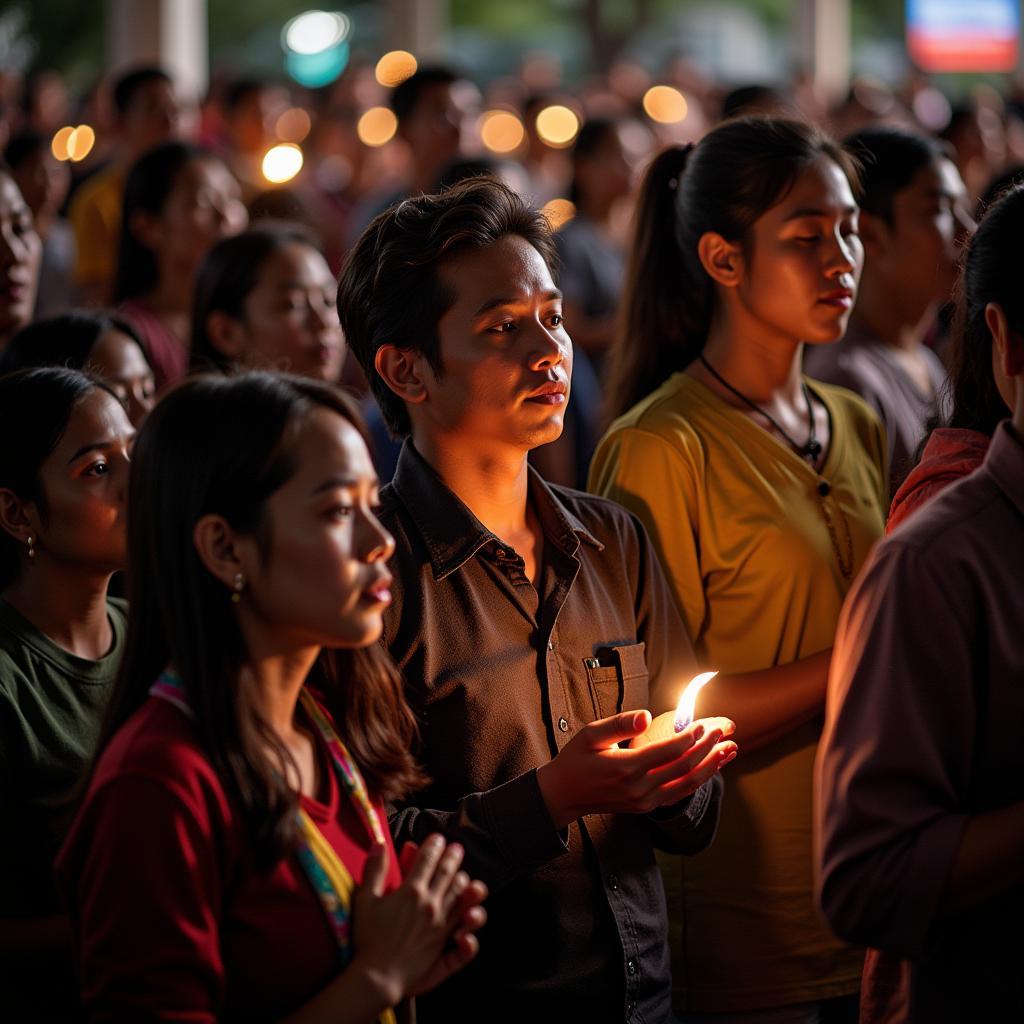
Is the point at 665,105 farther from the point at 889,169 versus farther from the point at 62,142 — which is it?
the point at 889,169

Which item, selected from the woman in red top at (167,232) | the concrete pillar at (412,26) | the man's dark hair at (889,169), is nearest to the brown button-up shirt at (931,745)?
the man's dark hair at (889,169)

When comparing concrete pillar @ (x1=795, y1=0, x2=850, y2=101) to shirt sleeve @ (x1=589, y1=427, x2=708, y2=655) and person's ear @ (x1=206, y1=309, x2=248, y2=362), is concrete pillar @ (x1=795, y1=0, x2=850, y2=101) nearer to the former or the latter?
person's ear @ (x1=206, y1=309, x2=248, y2=362)

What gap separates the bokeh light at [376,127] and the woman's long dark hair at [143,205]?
5.16m

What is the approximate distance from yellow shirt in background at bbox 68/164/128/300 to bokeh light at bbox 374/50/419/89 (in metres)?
7.13

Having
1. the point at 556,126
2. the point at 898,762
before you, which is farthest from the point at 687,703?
the point at 556,126

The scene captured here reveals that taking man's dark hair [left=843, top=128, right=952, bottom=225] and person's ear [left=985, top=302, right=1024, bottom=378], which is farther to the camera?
man's dark hair [left=843, top=128, right=952, bottom=225]

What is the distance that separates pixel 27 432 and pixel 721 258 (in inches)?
47.8

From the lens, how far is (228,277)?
144 inches

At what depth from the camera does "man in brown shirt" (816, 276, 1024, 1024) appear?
1519mm

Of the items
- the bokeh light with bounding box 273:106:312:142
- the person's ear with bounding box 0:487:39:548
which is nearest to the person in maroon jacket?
the person's ear with bounding box 0:487:39:548

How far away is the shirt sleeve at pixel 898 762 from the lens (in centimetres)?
152

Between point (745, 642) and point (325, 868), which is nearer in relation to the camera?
point (325, 868)

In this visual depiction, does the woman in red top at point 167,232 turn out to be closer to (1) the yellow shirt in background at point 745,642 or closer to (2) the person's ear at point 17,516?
(2) the person's ear at point 17,516

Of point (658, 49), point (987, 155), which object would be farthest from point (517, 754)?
point (658, 49)
